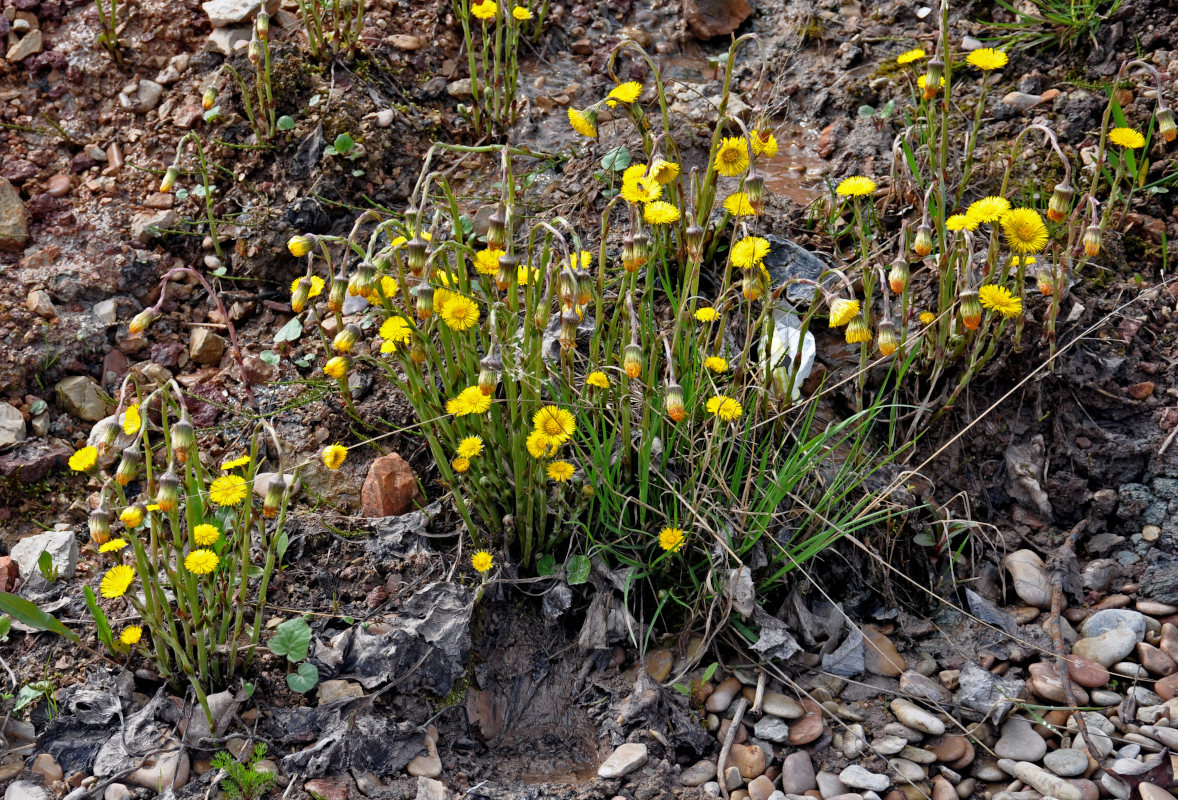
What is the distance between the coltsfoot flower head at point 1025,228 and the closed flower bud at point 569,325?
1184 millimetres

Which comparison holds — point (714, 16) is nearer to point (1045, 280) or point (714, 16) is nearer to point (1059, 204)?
point (1059, 204)

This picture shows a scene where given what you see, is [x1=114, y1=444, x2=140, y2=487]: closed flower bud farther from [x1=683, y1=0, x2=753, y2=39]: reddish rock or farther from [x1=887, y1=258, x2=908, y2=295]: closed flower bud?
[x1=683, y1=0, x2=753, y2=39]: reddish rock

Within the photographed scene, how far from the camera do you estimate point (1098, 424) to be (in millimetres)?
2557

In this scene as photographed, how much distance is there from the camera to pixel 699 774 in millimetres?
1974

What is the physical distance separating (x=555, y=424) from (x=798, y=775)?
93 cm

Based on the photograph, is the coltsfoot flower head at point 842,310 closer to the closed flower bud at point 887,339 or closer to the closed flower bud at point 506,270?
the closed flower bud at point 887,339

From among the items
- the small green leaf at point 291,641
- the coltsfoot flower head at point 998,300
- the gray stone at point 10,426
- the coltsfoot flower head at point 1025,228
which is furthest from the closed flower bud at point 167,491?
the coltsfoot flower head at point 1025,228

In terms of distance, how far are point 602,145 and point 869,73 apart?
1111 millimetres

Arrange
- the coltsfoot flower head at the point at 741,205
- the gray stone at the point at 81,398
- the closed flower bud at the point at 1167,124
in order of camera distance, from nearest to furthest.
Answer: the coltsfoot flower head at the point at 741,205 → the closed flower bud at the point at 1167,124 → the gray stone at the point at 81,398

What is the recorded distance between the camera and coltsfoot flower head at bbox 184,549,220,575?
1.82 m

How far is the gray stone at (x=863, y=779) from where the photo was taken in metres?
1.92

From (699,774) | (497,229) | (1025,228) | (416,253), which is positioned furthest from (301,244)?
(1025,228)

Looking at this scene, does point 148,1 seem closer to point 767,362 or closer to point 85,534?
point 85,534

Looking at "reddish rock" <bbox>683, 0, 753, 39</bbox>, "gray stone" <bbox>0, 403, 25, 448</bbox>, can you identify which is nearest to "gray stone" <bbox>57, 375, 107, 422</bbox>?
"gray stone" <bbox>0, 403, 25, 448</bbox>
